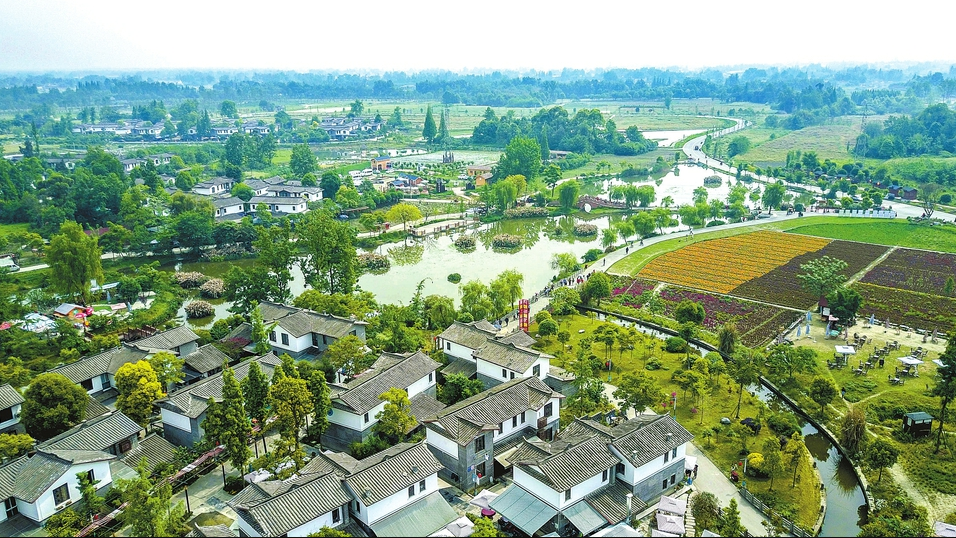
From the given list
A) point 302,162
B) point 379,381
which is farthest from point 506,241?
point 302,162

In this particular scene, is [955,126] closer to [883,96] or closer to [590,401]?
[883,96]

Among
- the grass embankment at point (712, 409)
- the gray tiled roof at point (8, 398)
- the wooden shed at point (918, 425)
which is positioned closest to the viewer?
the grass embankment at point (712, 409)

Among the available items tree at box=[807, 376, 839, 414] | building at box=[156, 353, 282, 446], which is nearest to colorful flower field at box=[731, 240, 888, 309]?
tree at box=[807, 376, 839, 414]

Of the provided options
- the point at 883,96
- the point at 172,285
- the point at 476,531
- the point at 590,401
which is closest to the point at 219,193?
the point at 172,285

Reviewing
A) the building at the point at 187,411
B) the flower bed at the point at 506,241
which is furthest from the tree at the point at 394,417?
the flower bed at the point at 506,241

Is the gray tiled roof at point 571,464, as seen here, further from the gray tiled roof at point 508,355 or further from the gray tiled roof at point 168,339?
the gray tiled roof at point 168,339

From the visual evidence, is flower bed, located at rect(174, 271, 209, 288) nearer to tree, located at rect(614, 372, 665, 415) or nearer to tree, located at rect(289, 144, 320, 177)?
tree, located at rect(614, 372, 665, 415)

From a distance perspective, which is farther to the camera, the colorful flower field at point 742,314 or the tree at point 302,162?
the tree at point 302,162
